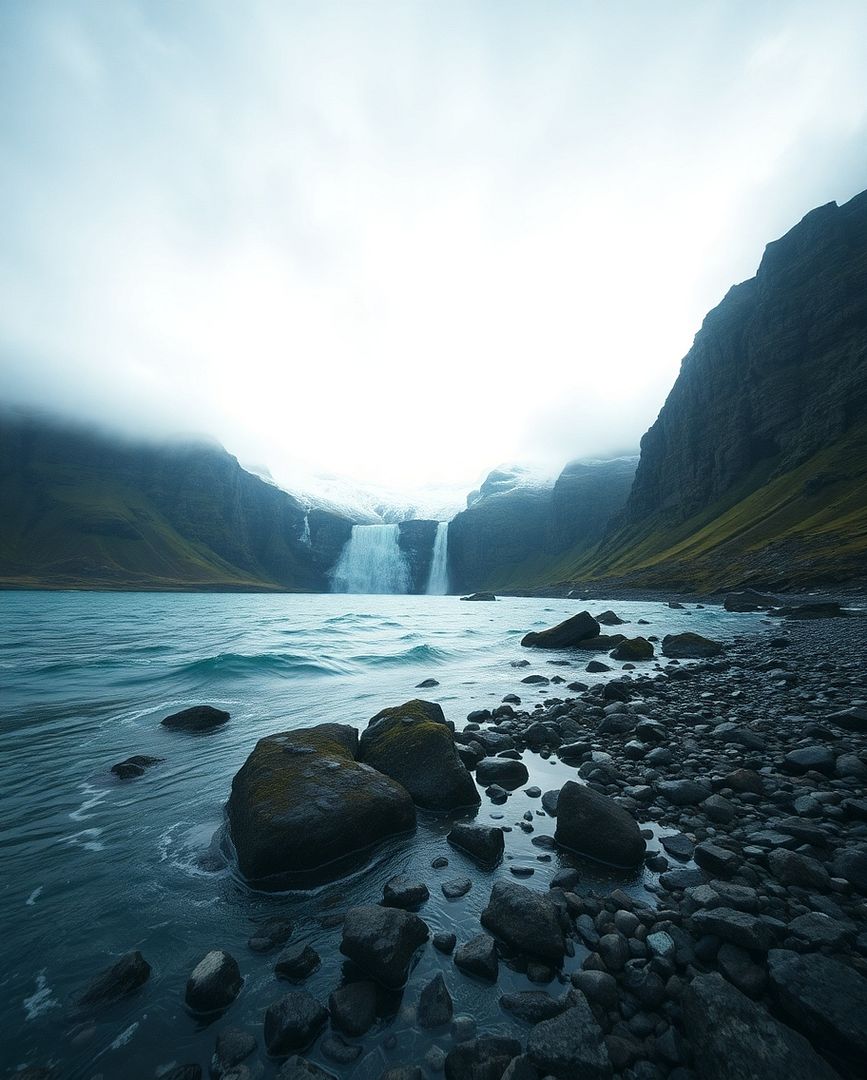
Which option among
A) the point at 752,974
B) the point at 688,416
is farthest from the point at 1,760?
the point at 688,416

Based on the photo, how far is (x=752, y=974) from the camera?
4.11 meters

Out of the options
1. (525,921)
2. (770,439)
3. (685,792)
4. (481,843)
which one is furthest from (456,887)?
(770,439)

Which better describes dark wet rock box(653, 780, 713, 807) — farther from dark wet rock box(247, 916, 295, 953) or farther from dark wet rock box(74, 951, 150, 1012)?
dark wet rock box(74, 951, 150, 1012)

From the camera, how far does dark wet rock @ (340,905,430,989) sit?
4711mm

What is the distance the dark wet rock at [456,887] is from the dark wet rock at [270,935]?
203cm

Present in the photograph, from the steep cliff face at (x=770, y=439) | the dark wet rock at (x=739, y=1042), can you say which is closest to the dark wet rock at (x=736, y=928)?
the dark wet rock at (x=739, y=1042)

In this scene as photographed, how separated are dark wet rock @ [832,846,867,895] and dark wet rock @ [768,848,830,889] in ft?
0.56

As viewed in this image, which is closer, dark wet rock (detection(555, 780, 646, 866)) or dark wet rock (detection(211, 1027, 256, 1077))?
dark wet rock (detection(211, 1027, 256, 1077))

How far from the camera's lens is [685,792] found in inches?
319

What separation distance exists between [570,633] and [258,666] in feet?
67.1

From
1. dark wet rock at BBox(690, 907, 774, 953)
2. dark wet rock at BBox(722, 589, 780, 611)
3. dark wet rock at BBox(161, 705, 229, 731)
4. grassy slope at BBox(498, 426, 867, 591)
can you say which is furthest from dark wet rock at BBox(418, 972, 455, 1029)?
grassy slope at BBox(498, 426, 867, 591)

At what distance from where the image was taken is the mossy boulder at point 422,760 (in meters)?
8.98

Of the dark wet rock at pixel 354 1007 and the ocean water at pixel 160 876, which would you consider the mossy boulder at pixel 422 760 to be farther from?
the dark wet rock at pixel 354 1007

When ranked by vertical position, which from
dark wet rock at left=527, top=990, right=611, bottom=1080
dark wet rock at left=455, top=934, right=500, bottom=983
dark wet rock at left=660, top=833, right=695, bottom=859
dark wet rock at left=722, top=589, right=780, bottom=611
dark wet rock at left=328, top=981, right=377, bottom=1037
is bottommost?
dark wet rock at left=328, top=981, right=377, bottom=1037
